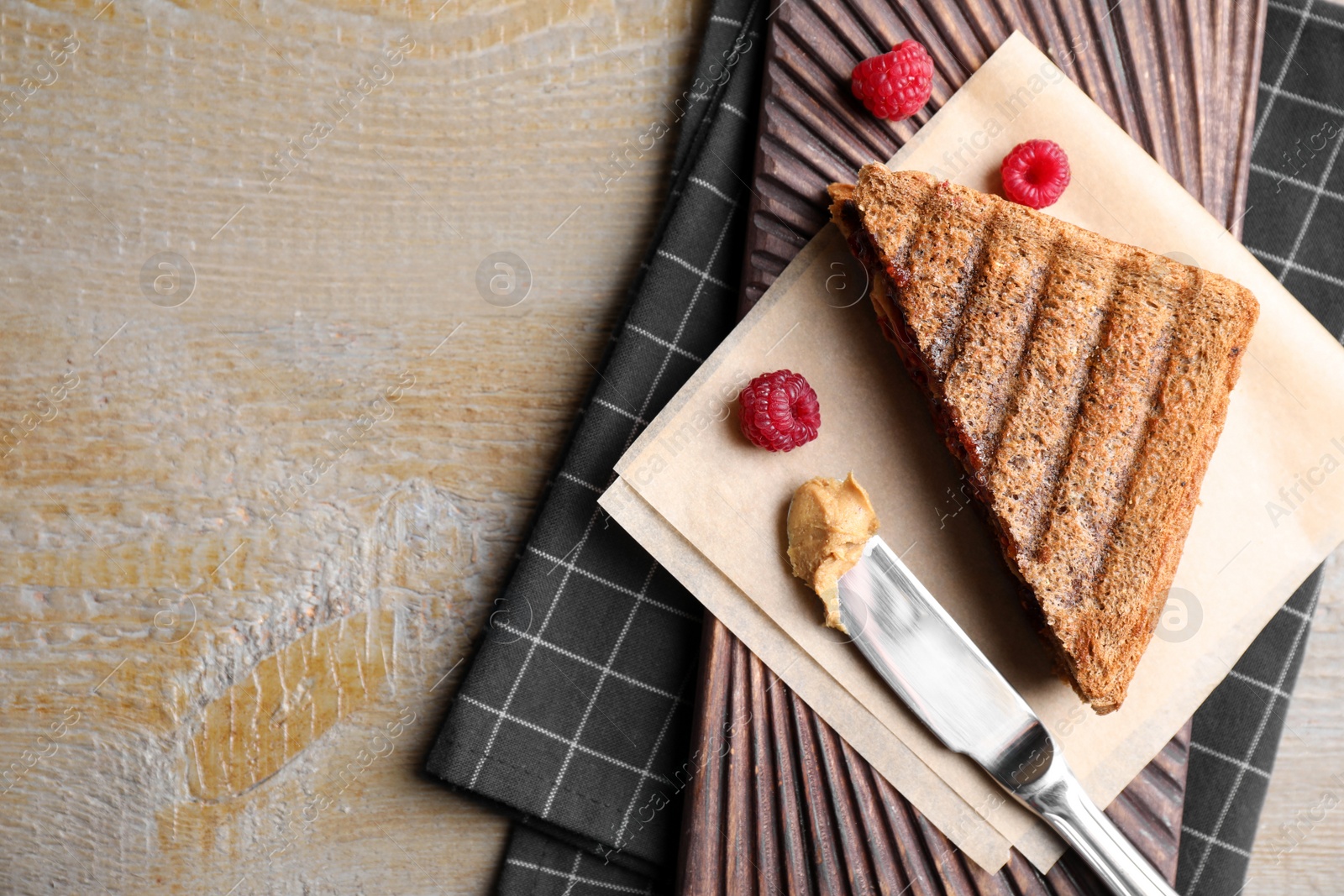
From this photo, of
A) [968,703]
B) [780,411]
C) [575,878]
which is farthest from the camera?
[575,878]

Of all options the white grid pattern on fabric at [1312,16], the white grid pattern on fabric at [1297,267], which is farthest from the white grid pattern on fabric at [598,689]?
the white grid pattern on fabric at [1312,16]

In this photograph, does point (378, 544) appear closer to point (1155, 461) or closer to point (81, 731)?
point (81, 731)

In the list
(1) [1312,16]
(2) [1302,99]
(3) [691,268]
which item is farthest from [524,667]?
(1) [1312,16]

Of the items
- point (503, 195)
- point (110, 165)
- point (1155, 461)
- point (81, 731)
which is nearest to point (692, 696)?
point (1155, 461)

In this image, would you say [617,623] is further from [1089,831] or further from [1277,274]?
[1277,274]

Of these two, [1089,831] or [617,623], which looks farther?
[617,623]

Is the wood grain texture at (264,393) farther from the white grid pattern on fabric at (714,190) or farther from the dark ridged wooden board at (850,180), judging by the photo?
the dark ridged wooden board at (850,180)

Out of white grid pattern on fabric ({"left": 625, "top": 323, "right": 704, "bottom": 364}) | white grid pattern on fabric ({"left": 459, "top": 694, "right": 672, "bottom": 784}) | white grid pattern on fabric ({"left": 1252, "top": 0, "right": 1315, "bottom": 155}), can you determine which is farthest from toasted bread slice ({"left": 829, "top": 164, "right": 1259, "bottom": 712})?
white grid pattern on fabric ({"left": 459, "top": 694, "right": 672, "bottom": 784})

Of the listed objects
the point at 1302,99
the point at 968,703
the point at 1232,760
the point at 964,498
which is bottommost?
the point at 968,703

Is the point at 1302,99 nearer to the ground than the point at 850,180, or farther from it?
farther from it
